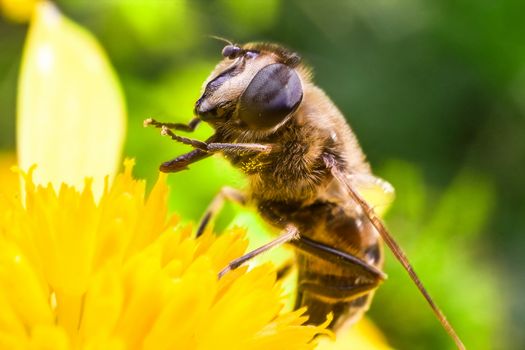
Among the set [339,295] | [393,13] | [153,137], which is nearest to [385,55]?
[393,13]

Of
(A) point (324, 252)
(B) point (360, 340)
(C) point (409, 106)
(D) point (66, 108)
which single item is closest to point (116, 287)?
(A) point (324, 252)

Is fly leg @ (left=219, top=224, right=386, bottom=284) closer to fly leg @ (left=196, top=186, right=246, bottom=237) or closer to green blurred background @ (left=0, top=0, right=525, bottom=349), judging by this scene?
fly leg @ (left=196, top=186, right=246, bottom=237)

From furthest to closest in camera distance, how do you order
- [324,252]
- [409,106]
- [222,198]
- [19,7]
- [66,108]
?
[409,106] < [19,7] < [66,108] < [222,198] < [324,252]

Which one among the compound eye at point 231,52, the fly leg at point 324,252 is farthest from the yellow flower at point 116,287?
the compound eye at point 231,52

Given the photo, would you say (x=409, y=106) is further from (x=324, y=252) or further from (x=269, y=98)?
(x=269, y=98)

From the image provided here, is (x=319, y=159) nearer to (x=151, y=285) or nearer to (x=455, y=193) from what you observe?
(x=151, y=285)

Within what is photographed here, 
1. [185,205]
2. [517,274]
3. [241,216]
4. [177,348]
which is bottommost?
[517,274]
